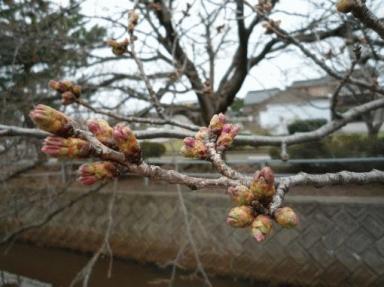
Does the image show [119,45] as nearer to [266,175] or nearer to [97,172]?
[97,172]

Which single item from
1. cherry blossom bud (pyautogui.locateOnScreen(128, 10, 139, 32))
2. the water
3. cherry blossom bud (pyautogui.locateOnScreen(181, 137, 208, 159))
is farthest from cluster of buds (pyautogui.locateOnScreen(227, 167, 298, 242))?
the water

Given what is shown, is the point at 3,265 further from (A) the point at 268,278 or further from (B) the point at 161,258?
(A) the point at 268,278

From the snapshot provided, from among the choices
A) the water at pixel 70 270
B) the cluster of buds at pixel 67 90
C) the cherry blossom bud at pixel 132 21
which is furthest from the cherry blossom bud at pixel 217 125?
the water at pixel 70 270

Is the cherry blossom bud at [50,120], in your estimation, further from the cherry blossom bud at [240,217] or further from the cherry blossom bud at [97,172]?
the cherry blossom bud at [240,217]

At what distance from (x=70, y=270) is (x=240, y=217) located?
7.55 m

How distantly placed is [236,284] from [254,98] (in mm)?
19941

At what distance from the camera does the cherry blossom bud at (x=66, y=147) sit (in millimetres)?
727

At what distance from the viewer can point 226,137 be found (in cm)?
101

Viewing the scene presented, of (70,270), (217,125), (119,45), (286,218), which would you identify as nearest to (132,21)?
(119,45)

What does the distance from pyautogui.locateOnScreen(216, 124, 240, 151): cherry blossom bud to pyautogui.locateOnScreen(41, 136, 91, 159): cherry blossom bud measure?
1.29ft

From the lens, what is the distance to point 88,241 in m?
7.98

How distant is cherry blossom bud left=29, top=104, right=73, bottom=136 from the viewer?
701 millimetres

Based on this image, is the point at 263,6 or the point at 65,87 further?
the point at 263,6

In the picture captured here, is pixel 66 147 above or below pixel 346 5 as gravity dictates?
below
